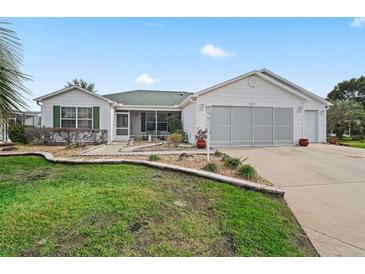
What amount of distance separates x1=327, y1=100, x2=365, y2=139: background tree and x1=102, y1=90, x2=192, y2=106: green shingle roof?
47.7 ft

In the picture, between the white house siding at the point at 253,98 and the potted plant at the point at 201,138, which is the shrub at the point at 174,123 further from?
the white house siding at the point at 253,98

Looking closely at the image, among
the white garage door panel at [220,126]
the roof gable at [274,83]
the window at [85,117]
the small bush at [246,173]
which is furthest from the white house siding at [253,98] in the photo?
the small bush at [246,173]

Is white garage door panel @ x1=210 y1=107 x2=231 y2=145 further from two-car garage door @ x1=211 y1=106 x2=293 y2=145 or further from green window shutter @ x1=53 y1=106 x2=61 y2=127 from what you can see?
green window shutter @ x1=53 y1=106 x2=61 y2=127

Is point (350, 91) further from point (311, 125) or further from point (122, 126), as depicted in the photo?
point (122, 126)

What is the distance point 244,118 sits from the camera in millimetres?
15383

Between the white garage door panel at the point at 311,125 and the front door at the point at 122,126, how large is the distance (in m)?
13.6

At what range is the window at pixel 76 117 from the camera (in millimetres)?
15700

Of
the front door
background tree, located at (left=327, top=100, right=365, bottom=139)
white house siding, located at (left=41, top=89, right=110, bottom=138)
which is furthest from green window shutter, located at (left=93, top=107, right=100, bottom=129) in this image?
background tree, located at (left=327, top=100, right=365, bottom=139)

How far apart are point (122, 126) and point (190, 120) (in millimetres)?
6002

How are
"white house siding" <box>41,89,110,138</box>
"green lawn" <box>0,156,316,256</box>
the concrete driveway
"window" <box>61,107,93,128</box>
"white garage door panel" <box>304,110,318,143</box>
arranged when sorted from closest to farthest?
"green lawn" <box>0,156,316,256</box> < the concrete driveway < "white house siding" <box>41,89,110,138</box> < "window" <box>61,107,93,128</box> < "white garage door panel" <box>304,110,318,143</box>

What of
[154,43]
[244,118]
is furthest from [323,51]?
[154,43]

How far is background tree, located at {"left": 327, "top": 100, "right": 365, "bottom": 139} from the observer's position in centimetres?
2219

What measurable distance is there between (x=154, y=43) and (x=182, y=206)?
1010cm
